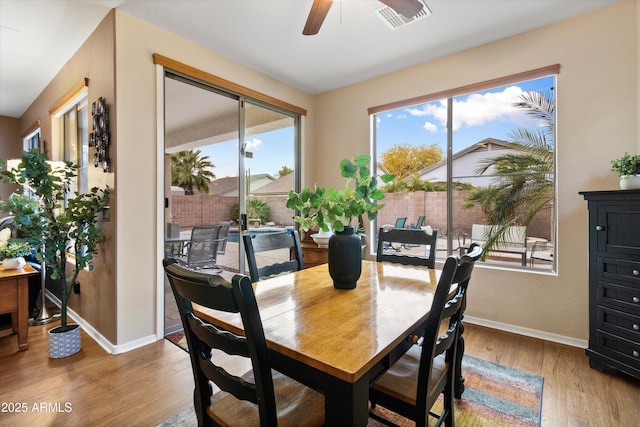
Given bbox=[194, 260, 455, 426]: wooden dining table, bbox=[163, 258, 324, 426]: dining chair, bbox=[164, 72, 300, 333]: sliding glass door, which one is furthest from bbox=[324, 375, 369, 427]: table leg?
bbox=[164, 72, 300, 333]: sliding glass door

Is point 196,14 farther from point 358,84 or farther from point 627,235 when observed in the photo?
point 627,235

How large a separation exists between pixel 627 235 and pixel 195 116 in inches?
144

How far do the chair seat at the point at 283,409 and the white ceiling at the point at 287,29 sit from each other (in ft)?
8.52

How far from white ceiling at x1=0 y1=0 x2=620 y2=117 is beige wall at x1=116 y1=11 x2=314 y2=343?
0.65 ft

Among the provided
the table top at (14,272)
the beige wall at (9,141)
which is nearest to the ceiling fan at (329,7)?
the table top at (14,272)

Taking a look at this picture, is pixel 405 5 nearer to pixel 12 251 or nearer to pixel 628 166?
pixel 628 166

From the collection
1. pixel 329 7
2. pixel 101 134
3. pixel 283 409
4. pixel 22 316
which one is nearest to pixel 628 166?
pixel 329 7

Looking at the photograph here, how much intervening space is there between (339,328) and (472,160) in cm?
273

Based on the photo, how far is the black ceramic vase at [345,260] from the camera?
1535 mm

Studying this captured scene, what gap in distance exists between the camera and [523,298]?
275 centimetres

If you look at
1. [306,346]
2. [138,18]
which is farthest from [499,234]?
[138,18]

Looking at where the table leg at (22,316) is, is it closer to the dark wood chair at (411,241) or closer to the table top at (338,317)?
the table top at (338,317)

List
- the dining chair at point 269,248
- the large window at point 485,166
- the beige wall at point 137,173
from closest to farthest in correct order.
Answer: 1. the dining chair at point 269,248
2. the beige wall at point 137,173
3. the large window at point 485,166

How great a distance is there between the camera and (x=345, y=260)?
154 cm
